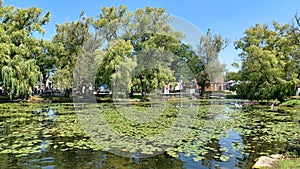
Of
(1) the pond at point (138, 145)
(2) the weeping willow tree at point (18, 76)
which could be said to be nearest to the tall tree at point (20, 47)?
(2) the weeping willow tree at point (18, 76)

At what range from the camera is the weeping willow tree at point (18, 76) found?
18.6 meters

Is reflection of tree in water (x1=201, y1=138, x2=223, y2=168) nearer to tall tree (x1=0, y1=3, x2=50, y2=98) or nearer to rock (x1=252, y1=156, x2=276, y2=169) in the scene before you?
rock (x1=252, y1=156, x2=276, y2=169)

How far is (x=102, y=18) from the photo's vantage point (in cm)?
2869

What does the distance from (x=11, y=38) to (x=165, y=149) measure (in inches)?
791

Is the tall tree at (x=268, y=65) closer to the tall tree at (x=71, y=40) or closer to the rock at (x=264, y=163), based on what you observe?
the tall tree at (x=71, y=40)

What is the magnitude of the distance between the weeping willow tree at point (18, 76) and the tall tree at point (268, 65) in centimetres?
1775

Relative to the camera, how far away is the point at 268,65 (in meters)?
21.6

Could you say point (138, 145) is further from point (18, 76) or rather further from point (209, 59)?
point (209, 59)

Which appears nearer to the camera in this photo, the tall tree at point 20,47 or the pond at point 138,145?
the pond at point 138,145

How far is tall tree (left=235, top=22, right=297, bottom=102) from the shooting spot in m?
21.6

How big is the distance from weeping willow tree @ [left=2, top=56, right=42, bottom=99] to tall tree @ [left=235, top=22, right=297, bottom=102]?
58.2ft

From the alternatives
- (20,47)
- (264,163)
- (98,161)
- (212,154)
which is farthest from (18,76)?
(264,163)

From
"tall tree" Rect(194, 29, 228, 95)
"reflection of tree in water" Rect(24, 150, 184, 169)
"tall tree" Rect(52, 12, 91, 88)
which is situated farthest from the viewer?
"tall tree" Rect(194, 29, 228, 95)

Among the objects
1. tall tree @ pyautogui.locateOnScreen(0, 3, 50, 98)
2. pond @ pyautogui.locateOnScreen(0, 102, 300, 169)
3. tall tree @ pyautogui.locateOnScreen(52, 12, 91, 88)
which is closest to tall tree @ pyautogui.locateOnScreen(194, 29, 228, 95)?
tall tree @ pyautogui.locateOnScreen(52, 12, 91, 88)
